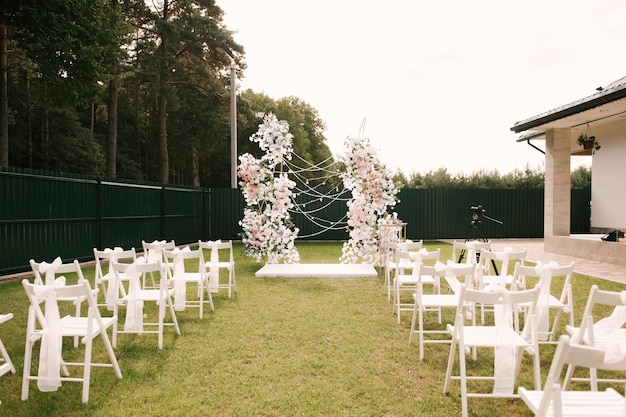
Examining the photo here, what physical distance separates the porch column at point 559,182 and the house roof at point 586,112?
1.27ft

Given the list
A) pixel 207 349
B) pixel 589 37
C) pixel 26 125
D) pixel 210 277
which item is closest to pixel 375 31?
pixel 589 37

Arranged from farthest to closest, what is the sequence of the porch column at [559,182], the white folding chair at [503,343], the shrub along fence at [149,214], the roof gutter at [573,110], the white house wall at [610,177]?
the white house wall at [610,177] < the porch column at [559,182] < the roof gutter at [573,110] < the shrub along fence at [149,214] < the white folding chair at [503,343]

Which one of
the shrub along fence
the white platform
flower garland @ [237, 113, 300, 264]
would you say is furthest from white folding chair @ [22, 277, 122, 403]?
flower garland @ [237, 113, 300, 264]

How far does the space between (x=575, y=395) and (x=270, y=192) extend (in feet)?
25.7

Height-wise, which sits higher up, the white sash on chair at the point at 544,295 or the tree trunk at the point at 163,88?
the tree trunk at the point at 163,88

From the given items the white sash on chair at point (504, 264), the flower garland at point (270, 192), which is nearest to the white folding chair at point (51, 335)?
the white sash on chair at point (504, 264)

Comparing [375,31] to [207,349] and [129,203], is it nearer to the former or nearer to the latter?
[129,203]

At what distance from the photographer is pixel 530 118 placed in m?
11.8

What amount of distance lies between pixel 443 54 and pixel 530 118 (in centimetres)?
276

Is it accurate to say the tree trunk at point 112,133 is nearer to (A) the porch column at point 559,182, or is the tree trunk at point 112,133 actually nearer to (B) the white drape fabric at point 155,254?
(B) the white drape fabric at point 155,254

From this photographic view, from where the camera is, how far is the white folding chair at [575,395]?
182cm

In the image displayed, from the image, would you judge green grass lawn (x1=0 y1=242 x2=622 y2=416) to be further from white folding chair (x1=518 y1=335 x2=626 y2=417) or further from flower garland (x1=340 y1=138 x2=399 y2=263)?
flower garland (x1=340 y1=138 x2=399 y2=263)

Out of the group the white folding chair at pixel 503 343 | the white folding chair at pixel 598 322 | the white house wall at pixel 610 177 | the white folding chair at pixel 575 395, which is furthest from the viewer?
the white house wall at pixel 610 177

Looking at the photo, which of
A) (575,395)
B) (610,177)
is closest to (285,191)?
(575,395)
